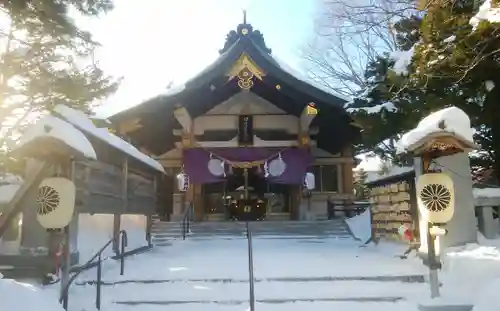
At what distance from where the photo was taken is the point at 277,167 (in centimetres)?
1521

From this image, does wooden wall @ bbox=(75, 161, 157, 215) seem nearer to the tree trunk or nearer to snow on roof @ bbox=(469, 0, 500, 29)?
snow on roof @ bbox=(469, 0, 500, 29)

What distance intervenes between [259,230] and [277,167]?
10.7ft

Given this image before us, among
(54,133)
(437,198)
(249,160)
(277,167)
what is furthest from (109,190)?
(277,167)

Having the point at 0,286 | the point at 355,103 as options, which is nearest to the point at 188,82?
the point at 355,103

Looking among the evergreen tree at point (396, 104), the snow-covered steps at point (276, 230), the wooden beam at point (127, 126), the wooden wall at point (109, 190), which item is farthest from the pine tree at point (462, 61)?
the wooden beam at point (127, 126)

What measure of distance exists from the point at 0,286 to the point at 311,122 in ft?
41.0

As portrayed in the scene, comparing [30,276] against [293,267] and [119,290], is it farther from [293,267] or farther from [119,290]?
[293,267]

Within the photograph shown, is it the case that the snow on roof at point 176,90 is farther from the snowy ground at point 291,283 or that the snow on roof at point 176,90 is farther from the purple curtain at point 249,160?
the snowy ground at point 291,283

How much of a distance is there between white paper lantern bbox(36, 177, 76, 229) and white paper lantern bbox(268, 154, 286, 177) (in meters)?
10.5

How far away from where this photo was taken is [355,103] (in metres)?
13.1

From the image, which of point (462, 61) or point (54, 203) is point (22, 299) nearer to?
point (54, 203)

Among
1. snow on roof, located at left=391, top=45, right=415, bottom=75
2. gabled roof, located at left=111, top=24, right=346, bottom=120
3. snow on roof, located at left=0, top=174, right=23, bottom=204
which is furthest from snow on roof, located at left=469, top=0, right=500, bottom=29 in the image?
gabled roof, located at left=111, top=24, right=346, bottom=120

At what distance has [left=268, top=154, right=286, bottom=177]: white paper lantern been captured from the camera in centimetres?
Answer: 1520

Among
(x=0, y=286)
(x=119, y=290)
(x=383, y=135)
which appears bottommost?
(x=119, y=290)
